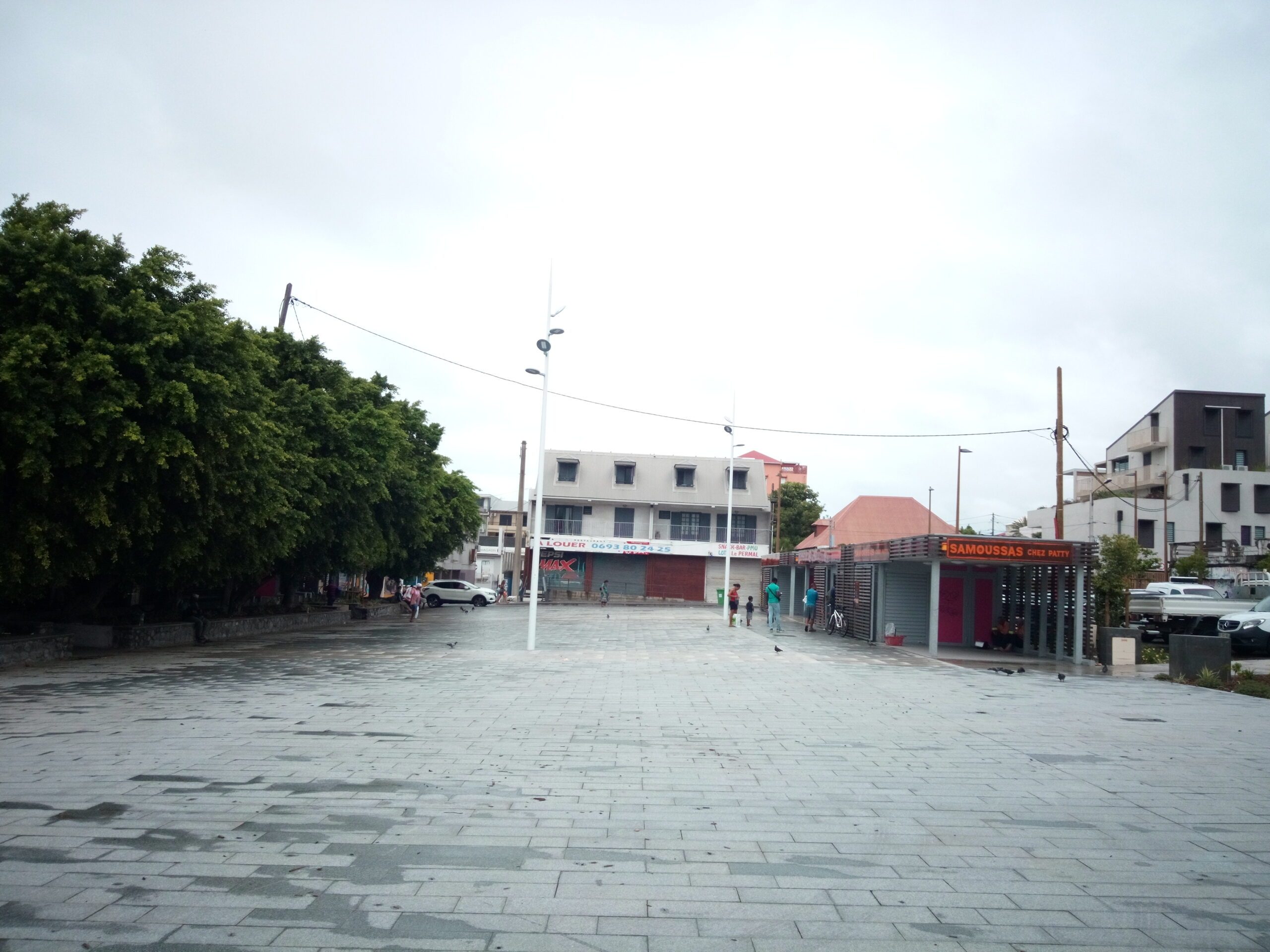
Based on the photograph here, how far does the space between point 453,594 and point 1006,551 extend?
36.2m

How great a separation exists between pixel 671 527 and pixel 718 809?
55799 mm

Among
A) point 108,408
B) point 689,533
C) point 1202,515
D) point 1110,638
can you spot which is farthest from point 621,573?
point 108,408

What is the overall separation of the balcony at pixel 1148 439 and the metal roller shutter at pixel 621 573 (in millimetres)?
31933

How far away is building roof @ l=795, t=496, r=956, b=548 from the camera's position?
58.2 metres

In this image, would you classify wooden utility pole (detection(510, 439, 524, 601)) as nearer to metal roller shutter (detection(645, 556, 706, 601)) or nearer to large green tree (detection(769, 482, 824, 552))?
metal roller shutter (detection(645, 556, 706, 601))

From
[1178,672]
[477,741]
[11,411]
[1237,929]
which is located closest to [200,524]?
[11,411]

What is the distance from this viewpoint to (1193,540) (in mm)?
52906

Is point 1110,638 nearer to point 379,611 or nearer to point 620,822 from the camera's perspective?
point 620,822

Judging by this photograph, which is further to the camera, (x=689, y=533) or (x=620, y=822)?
(x=689, y=533)

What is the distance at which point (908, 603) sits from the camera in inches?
1133

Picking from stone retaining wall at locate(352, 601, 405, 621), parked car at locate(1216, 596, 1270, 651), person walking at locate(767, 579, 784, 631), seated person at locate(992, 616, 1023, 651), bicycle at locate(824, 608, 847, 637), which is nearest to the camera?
parked car at locate(1216, 596, 1270, 651)

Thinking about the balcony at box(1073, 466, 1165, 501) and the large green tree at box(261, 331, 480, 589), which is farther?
the balcony at box(1073, 466, 1165, 501)

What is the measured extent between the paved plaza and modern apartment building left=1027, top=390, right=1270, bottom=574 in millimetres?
43558

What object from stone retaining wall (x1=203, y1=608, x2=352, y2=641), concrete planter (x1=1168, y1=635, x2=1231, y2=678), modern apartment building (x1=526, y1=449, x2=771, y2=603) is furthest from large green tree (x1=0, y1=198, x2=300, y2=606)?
modern apartment building (x1=526, y1=449, x2=771, y2=603)
